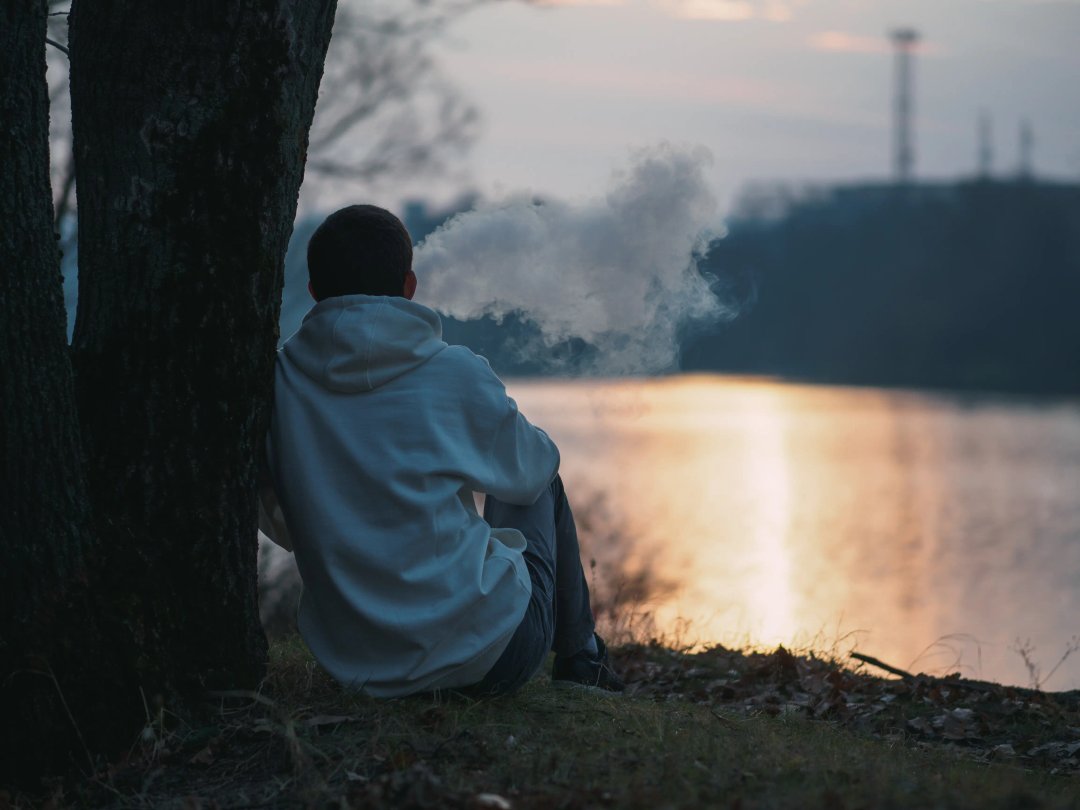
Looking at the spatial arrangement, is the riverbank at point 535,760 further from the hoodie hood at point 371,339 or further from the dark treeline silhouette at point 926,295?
the dark treeline silhouette at point 926,295

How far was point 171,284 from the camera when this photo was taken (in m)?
3.48

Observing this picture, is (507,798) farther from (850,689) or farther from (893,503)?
(893,503)

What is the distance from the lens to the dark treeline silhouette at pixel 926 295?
56.9 metres

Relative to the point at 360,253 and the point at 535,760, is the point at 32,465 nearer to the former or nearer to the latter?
the point at 360,253

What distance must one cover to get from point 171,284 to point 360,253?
0.55m

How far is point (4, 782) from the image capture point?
330 centimetres

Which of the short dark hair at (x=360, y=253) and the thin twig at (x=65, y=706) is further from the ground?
the short dark hair at (x=360, y=253)

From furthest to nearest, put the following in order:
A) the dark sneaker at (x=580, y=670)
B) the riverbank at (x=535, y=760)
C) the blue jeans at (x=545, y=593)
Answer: the dark sneaker at (x=580, y=670) < the blue jeans at (x=545, y=593) < the riverbank at (x=535, y=760)

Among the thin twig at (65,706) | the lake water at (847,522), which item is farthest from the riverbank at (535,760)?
the lake water at (847,522)

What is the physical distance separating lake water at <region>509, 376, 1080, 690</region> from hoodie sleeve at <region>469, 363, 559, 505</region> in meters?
1.84

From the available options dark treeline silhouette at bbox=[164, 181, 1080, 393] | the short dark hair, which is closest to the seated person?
the short dark hair

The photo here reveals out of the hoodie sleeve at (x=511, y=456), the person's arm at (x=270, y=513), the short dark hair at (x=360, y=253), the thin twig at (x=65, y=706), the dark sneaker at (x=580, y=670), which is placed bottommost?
the dark sneaker at (x=580, y=670)

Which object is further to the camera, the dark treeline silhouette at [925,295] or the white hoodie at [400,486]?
the dark treeline silhouette at [925,295]

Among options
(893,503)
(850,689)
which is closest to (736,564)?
(893,503)
